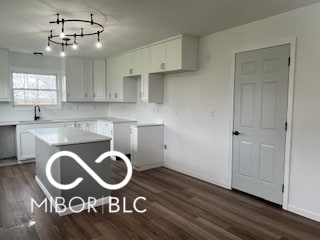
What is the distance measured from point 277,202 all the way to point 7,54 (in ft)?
18.8

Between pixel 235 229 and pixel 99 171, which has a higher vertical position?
pixel 99 171

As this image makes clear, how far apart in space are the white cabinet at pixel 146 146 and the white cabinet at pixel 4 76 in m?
2.84

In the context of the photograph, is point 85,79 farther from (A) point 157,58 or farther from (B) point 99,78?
(A) point 157,58


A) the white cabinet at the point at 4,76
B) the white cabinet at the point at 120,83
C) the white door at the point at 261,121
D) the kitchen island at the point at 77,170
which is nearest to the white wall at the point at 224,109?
the white door at the point at 261,121

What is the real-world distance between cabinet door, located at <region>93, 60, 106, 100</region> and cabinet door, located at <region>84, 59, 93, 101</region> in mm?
100

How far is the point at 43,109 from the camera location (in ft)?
19.7

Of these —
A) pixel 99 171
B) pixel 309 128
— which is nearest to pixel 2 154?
pixel 99 171

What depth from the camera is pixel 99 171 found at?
3.22m

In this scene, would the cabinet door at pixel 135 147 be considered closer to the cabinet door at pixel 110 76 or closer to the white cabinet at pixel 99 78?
the cabinet door at pixel 110 76

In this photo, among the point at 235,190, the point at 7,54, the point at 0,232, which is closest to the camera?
the point at 0,232

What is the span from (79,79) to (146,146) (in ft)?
8.92

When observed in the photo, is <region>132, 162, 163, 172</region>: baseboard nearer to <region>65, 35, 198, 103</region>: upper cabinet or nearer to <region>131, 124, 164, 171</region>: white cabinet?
<region>131, 124, 164, 171</region>: white cabinet

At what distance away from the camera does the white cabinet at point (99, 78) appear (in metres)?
6.37

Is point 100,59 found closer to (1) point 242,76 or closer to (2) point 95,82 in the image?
(2) point 95,82
